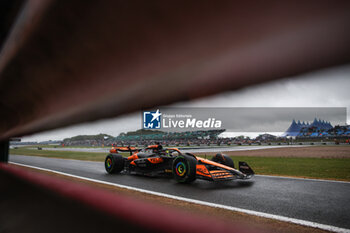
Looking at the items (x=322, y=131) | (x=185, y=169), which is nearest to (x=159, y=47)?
(x=185, y=169)

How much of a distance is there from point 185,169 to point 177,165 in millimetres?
313

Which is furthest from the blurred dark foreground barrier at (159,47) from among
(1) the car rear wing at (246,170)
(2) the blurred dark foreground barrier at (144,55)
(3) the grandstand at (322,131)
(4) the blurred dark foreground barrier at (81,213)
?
(3) the grandstand at (322,131)

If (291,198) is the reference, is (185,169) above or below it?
above

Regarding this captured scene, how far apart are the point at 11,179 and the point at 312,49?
6.28ft

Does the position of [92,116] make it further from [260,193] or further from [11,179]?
[260,193]

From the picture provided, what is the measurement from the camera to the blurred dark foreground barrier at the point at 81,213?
681 millimetres

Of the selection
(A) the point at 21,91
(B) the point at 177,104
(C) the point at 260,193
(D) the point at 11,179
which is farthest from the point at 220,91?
(C) the point at 260,193

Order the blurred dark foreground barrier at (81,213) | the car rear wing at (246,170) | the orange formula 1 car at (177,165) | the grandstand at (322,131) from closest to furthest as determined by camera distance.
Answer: the blurred dark foreground barrier at (81,213) < the orange formula 1 car at (177,165) < the car rear wing at (246,170) < the grandstand at (322,131)

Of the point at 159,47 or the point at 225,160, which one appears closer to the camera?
the point at 159,47

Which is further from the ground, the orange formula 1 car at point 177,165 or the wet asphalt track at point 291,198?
the orange formula 1 car at point 177,165

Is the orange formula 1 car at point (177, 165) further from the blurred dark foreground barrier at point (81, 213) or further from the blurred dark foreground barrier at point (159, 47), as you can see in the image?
the blurred dark foreground barrier at point (159, 47)

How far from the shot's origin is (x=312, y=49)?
1.44 feet

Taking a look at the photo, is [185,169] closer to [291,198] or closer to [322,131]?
[291,198]

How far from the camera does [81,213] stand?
95 centimetres
